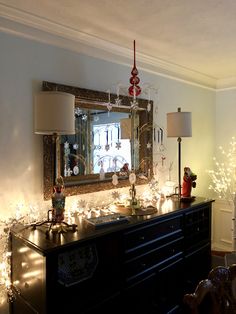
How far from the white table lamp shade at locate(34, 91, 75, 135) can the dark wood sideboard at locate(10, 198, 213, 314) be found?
678mm

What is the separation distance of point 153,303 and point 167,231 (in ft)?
1.88

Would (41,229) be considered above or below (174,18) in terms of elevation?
below

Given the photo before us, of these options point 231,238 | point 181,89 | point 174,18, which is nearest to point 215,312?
point 174,18

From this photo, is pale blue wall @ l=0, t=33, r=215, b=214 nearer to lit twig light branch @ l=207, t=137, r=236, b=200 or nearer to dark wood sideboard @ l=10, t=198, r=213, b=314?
dark wood sideboard @ l=10, t=198, r=213, b=314

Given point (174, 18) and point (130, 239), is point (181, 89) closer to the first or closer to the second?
point (174, 18)

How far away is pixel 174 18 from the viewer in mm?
2137

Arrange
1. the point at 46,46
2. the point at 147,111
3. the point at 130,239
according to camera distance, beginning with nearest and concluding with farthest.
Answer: the point at 130,239
the point at 46,46
the point at 147,111

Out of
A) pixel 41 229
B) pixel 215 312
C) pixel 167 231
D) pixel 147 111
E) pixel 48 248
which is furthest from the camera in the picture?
pixel 147 111

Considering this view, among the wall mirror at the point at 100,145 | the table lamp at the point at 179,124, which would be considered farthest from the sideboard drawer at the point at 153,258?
the table lamp at the point at 179,124

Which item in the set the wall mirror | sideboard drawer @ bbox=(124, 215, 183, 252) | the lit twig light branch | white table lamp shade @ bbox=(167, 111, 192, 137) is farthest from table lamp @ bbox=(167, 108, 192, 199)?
the lit twig light branch

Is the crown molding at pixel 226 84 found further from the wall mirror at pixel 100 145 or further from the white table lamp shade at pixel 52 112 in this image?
the white table lamp shade at pixel 52 112

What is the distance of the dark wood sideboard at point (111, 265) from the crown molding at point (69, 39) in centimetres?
142

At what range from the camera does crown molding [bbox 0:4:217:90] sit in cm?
198

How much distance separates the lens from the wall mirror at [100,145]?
7.57 ft
